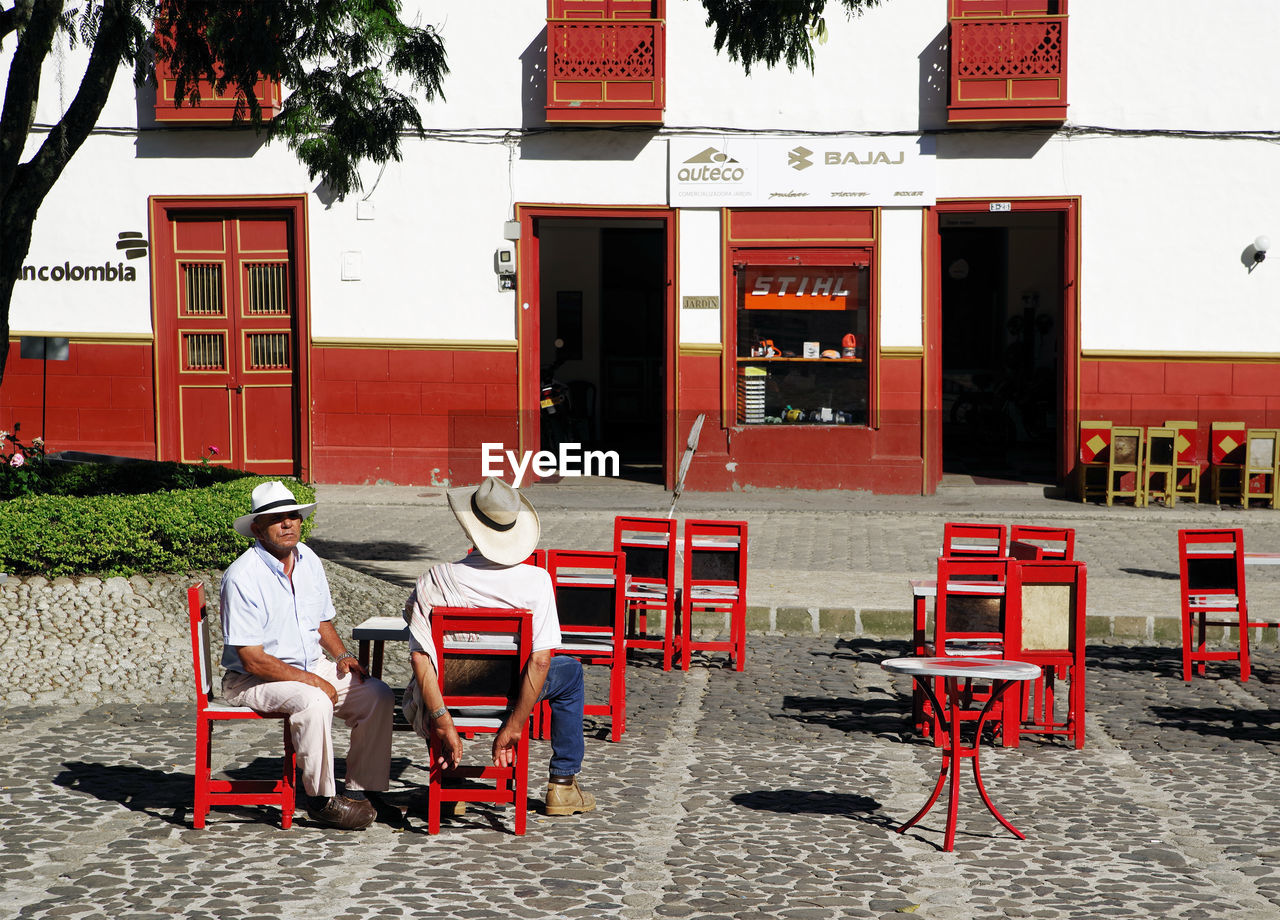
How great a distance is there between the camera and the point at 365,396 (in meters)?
18.5

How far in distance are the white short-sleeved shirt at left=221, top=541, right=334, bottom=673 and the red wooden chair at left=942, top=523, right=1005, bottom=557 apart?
4.60 meters

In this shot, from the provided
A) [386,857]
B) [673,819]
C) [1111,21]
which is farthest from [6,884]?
[1111,21]

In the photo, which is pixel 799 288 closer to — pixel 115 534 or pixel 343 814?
pixel 115 534

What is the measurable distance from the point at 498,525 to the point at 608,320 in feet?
61.2

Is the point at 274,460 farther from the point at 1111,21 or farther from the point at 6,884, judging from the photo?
the point at 6,884

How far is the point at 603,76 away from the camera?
17.7 m

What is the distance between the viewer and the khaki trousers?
19.6ft

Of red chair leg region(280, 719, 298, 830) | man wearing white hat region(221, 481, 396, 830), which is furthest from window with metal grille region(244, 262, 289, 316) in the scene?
red chair leg region(280, 719, 298, 830)

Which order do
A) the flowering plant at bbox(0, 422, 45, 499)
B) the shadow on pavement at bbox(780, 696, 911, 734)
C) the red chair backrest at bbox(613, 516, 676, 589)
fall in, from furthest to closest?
the flowering plant at bbox(0, 422, 45, 499) → the red chair backrest at bbox(613, 516, 676, 589) → the shadow on pavement at bbox(780, 696, 911, 734)

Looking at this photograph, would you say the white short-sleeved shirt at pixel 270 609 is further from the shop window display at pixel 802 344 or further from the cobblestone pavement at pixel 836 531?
the shop window display at pixel 802 344

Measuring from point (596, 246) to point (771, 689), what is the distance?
1600 centimetres

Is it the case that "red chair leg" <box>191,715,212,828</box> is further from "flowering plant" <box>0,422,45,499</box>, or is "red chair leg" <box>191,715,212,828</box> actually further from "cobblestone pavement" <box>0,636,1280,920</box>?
"flowering plant" <box>0,422,45,499</box>

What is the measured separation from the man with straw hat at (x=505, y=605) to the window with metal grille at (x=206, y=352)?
Answer: 1326 cm

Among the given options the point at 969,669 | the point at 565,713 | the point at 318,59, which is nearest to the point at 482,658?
the point at 565,713
